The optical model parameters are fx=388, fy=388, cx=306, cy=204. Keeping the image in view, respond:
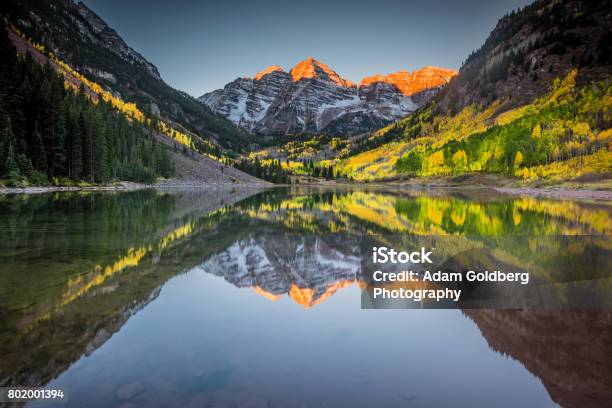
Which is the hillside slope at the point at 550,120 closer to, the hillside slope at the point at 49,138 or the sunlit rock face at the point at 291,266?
the sunlit rock face at the point at 291,266

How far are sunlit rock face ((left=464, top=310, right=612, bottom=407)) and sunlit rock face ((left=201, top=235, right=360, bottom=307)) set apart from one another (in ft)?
15.0

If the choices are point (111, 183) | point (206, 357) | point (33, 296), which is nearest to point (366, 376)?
point (206, 357)

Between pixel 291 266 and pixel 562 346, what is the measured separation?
944 centimetres

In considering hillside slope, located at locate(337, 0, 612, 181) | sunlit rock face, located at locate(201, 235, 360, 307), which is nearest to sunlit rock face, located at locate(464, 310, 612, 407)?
sunlit rock face, located at locate(201, 235, 360, 307)

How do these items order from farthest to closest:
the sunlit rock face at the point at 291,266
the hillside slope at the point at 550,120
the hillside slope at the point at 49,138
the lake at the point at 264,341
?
the hillside slope at the point at 550,120
the hillside slope at the point at 49,138
the sunlit rock face at the point at 291,266
the lake at the point at 264,341

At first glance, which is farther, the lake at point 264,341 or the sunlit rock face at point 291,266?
the sunlit rock face at point 291,266

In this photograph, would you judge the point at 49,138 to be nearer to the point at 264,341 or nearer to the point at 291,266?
the point at 291,266

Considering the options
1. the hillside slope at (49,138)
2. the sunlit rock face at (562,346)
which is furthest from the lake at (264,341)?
the hillside slope at (49,138)

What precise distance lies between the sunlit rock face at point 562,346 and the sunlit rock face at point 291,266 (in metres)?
4.59

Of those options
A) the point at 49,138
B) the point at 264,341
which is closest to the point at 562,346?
the point at 264,341

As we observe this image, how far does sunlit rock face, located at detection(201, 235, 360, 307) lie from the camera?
12.0m

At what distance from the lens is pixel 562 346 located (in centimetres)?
713

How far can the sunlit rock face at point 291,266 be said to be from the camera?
39.2 feet

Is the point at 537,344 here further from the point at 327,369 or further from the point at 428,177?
the point at 428,177
